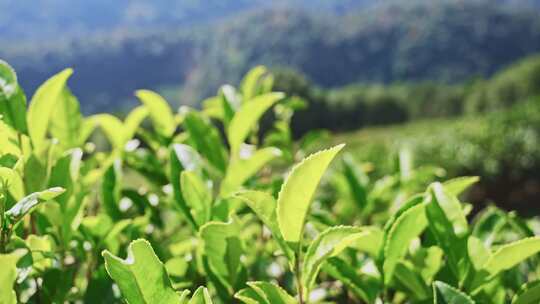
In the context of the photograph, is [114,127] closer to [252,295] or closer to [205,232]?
[205,232]

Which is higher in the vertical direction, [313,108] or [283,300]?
[283,300]

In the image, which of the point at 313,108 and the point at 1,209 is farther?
the point at 313,108

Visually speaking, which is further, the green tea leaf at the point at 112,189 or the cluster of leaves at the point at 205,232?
the green tea leaf at the point at 112,189

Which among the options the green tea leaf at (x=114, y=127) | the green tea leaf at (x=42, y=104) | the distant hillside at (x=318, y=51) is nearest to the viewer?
the green tea leaf at (x=42, y=104)

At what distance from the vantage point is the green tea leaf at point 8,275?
496mm

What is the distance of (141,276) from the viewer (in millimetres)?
585

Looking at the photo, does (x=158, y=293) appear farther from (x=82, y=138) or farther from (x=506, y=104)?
(x=506, y=104)

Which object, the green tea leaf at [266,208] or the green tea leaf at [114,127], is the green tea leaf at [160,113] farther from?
the green tea leaf at [266,208]

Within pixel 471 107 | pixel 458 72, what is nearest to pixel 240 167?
pixel 471 107

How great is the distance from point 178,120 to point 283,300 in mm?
676

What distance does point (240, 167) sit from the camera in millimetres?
939

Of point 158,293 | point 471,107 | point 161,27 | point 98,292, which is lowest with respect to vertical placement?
point 161,27

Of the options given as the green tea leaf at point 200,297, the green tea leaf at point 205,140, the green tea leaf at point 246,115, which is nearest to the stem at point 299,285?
the green tea leaf at point 200,297

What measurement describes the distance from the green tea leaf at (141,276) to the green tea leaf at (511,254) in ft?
1.26
